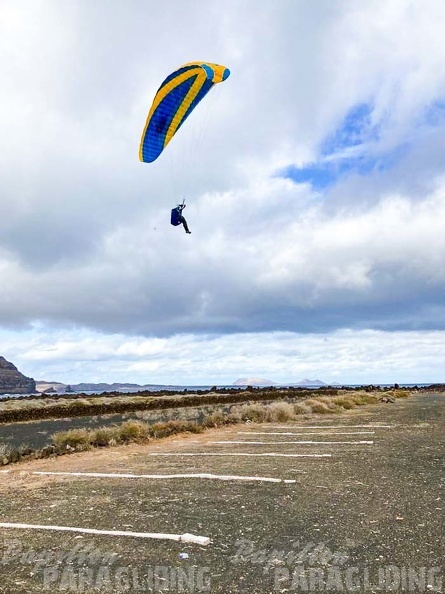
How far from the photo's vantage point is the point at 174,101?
1881 centimetres

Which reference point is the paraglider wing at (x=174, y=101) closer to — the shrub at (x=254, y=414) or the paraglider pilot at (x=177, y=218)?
the paraglider pilot at (x=177, y=218)

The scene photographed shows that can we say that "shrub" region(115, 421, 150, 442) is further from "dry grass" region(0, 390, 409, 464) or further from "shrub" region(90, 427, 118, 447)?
"shrub" region(90, 427, 118, 447)

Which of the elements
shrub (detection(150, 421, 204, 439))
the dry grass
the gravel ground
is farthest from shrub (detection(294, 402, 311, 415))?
the gravel ground

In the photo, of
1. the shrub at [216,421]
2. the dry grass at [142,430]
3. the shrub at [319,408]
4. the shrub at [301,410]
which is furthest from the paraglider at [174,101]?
the shrub at [319,408]

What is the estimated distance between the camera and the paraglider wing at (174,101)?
18.2 m

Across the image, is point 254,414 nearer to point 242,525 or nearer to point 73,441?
point 73,441

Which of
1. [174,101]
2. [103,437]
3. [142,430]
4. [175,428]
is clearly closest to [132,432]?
[142,430]

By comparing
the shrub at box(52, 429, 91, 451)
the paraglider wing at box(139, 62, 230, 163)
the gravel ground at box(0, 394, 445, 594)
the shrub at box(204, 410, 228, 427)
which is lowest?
the gravel ground at box(0, 394, 445, 594)

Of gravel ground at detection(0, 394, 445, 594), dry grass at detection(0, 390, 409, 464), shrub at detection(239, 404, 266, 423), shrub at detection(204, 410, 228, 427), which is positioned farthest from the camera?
shrub at detection(239, 404, 266, 423)

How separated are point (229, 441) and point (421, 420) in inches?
395

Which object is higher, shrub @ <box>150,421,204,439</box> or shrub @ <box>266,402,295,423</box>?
shrub @ <box>266,402,295,423</box>

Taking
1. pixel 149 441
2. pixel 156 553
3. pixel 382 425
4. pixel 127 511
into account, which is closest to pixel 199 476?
pixel 127 511

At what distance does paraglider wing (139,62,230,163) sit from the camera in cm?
1820

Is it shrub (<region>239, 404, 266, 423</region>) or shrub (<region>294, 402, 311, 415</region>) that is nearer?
shrub (<region>239, 404, 266, 423</region>)
